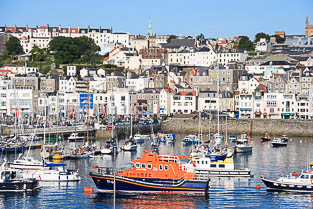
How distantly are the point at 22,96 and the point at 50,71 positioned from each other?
15.0 metres

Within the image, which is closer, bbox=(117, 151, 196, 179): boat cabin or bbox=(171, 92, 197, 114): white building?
bbox=(117, 151, 196, 179): boat cabin

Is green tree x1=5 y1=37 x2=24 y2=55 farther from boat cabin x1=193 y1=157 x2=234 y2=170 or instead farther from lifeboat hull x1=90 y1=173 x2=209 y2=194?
lifeboat hull x1=90 y1=173 x2=209 y2=194

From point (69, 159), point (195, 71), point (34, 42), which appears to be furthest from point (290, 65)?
point (69, 159)

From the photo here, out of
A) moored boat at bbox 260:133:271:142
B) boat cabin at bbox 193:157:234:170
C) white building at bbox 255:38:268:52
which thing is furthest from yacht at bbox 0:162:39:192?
white building at bbox 255:38:268:52

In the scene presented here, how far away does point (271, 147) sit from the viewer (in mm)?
58531

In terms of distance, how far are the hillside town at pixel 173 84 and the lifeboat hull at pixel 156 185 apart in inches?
1212

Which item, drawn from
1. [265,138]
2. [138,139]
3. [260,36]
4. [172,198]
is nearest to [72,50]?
[260,36]

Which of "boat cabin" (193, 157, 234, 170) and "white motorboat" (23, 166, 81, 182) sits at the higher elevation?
"boat cabin" (193, 157, 234, 170)

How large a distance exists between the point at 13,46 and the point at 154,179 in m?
78.4

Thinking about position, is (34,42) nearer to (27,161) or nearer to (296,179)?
(27,161)

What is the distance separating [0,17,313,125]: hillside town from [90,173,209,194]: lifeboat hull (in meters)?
30.8

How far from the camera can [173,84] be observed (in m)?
85.4

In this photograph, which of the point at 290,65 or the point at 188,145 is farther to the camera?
the point at 290,65

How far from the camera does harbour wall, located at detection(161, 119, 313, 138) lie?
6831cm
